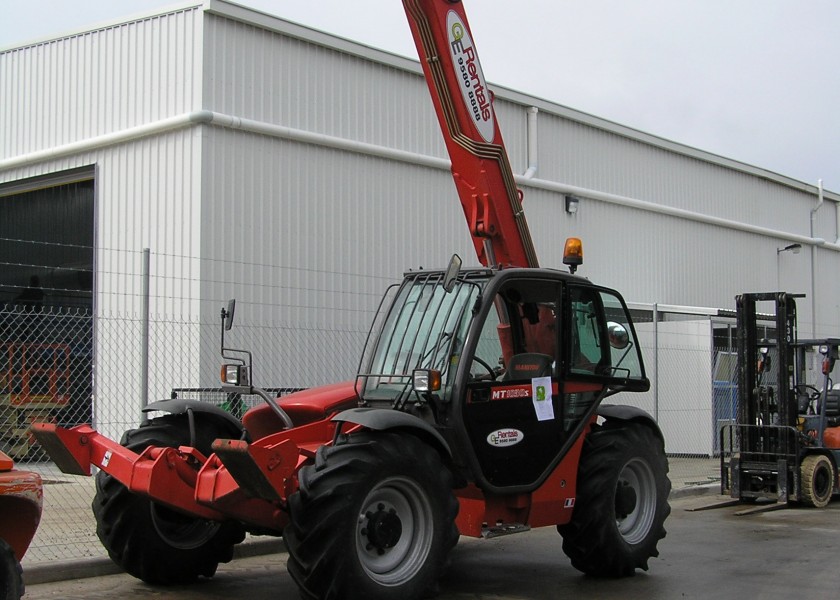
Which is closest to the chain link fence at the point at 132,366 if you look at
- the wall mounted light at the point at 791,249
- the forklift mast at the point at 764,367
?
the forklift mast at the point at 764,367

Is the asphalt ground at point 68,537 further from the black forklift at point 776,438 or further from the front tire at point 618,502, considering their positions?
the front tire at point 618,502

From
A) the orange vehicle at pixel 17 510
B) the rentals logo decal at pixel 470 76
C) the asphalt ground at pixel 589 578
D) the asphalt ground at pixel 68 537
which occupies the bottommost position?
the asphalt ground at pixel 589 578

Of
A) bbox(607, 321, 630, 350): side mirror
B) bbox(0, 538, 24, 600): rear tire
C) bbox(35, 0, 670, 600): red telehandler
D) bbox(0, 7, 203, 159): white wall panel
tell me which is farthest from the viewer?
bbox(0, 7, 203, 159): white wall panel

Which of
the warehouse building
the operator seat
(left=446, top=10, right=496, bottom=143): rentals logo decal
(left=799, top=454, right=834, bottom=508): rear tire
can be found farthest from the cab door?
(left=799, top=454, right=834, bottom=508): rear tire

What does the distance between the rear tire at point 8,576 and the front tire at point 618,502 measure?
14.4 feet

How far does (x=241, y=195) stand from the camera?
1439 cm

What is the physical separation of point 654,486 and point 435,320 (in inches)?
96.2

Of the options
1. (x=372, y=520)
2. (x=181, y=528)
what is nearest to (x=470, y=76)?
(x=372, y=520)

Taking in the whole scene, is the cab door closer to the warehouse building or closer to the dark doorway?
the warehouse building

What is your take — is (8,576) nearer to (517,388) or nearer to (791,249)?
(517,388)

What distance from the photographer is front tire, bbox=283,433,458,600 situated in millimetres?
6008

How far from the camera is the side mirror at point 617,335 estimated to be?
837cm

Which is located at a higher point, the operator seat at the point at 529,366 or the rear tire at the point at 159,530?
the operator seat at the point at 529,366

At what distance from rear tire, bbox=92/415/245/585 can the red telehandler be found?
15mm
